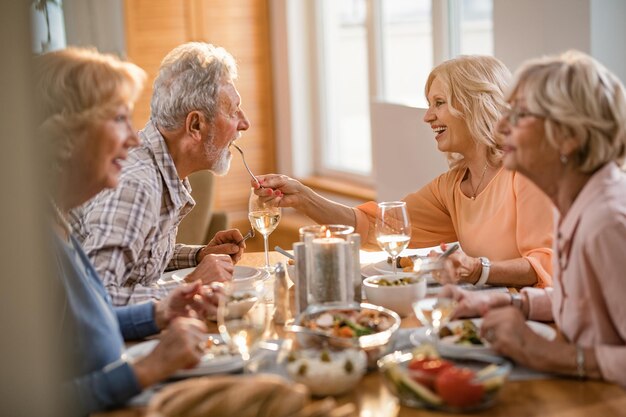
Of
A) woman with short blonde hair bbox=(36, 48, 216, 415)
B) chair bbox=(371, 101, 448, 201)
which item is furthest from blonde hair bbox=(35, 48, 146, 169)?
chair bbox=(371, 101, 448, 201)

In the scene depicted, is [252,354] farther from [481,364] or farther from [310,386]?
[481,364]

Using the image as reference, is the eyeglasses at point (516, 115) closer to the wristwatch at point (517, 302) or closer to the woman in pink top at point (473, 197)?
the wristwatch at point (517, 302)

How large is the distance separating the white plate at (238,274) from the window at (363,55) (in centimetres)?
240

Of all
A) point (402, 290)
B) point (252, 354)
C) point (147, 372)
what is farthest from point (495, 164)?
point (147, 372)

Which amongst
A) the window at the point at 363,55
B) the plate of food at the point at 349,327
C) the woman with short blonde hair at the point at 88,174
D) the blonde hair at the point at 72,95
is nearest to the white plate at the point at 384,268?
the plate of food at the point at 349,327

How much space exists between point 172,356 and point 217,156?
1169mm

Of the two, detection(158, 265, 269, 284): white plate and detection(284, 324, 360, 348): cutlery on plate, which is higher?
detection(284, 324, 360, 348): cutlery on plate

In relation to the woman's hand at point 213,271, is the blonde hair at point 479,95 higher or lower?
higher

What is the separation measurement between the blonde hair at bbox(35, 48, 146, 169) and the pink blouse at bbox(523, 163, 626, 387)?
88 cm

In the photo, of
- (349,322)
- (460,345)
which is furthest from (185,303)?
(460,345)

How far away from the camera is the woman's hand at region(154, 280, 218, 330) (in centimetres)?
195

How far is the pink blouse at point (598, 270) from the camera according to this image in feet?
5.16

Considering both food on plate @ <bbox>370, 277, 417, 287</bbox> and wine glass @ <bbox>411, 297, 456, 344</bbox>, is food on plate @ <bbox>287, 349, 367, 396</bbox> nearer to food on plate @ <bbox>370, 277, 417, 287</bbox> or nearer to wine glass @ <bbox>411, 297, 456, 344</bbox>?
wine glass @ <bbox>411, 297, 456, 344</bbox>

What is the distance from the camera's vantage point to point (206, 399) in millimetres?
1251
